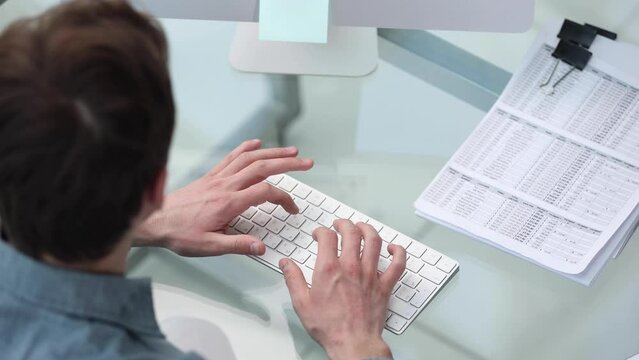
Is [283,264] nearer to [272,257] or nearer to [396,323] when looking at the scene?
[272,257]

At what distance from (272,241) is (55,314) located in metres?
0.37

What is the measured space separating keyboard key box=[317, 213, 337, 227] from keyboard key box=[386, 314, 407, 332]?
0.47 ft

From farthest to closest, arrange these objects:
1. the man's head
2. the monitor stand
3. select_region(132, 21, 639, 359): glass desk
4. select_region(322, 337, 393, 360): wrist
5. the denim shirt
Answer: the monitor stand
select_region(132, 21, 639, 359): glass desk
select_region(322, 337, 393, 360): wrist
the denim shirt
the man's head

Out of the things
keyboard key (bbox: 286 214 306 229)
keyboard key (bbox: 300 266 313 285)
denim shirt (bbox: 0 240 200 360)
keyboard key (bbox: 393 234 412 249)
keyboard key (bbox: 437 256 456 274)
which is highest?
denim shirt (bbox: 0 240 200 360)

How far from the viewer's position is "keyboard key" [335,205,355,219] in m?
1.12

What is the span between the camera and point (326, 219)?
3.67ft

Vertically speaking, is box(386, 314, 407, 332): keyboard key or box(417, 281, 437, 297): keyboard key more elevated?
box(417, 281, 437, 297): keyboard key

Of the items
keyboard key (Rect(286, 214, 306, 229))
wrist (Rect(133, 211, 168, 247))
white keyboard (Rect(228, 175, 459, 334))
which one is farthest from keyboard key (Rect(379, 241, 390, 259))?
wrist (Rect(133, 211, 168, 247))

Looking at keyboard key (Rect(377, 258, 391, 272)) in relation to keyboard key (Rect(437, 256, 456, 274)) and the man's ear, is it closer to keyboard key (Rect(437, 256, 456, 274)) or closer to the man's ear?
keyboard key (Rect(437, 256, 456, 274))

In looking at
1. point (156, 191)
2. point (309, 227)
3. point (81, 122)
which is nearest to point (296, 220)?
point (309, 227)

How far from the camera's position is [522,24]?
1197mm

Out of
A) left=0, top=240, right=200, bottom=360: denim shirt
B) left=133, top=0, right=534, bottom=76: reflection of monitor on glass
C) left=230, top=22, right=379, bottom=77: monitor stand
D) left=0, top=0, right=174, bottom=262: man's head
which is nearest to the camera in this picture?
left=0, top=0, right=174, bottom=262: man's head

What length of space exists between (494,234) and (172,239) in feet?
1.23

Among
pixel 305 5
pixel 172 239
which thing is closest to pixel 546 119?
pixel 305 5
